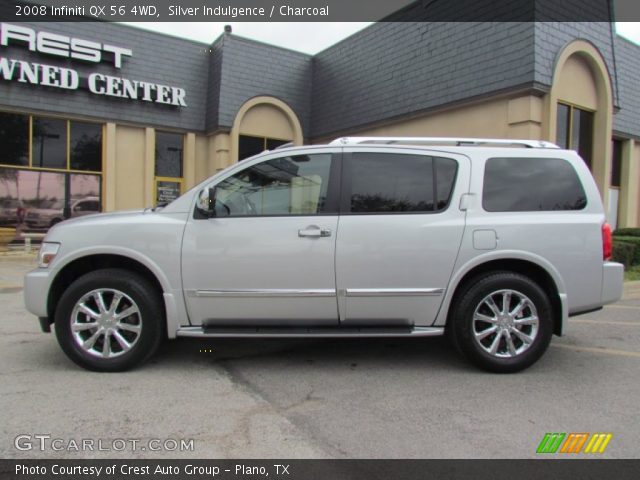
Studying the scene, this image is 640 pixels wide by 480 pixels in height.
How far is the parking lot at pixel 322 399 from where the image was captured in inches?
119

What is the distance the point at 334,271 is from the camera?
4.16 meters

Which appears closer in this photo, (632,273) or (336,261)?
(336,261)

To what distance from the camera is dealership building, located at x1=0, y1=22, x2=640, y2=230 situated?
436 inches

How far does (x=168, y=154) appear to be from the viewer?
15.5 metres

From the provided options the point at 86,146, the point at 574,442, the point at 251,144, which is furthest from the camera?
the point at 251,144

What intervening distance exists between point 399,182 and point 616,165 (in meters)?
13.3

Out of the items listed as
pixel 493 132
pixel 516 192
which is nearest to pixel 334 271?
pixel 516 192

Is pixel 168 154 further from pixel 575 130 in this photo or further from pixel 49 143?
pixel 575 130

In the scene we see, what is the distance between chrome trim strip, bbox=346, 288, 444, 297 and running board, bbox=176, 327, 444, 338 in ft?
1.03

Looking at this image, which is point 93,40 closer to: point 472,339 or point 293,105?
point 293,105

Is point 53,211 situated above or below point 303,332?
above

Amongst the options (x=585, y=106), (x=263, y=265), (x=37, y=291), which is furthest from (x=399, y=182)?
(x=585, y=106)
